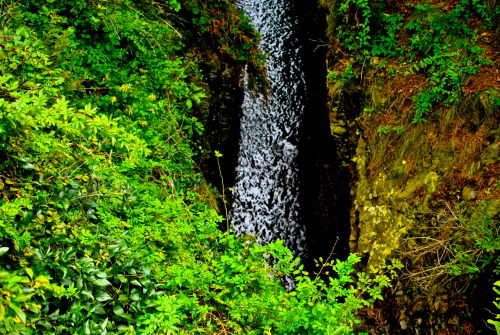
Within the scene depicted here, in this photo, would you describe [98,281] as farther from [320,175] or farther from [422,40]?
[422,40]

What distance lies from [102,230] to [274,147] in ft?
14.0

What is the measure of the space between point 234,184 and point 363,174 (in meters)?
2.29

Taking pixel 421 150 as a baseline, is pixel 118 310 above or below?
below

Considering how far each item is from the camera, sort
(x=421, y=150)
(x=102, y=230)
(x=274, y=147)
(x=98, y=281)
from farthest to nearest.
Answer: (x=274, y=147)
(x=421, y=150)
(x=102, y=230)
(x=98, y=281)

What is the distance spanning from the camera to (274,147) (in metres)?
6.39

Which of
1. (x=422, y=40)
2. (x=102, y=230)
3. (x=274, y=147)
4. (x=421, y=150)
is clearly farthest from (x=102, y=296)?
(x=422, y=40)

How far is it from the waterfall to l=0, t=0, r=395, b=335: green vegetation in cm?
204

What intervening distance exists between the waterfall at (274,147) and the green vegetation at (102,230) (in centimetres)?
204

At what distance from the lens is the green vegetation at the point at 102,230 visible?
192 cm

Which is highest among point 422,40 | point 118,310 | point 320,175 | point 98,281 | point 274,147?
point 422,40

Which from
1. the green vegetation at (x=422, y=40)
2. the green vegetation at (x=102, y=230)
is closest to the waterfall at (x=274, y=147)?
the green vegetation at (x=422, y=40)

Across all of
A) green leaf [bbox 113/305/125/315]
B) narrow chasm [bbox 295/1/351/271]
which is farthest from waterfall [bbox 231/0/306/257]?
green leaf [bbox 113/305/125/315]

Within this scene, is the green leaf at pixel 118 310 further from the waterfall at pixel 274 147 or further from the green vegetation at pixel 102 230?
the waterfall at pixel 274 147

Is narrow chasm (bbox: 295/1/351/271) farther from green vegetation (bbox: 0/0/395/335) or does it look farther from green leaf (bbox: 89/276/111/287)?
green leaf (bbox: 89/276/111/287)
